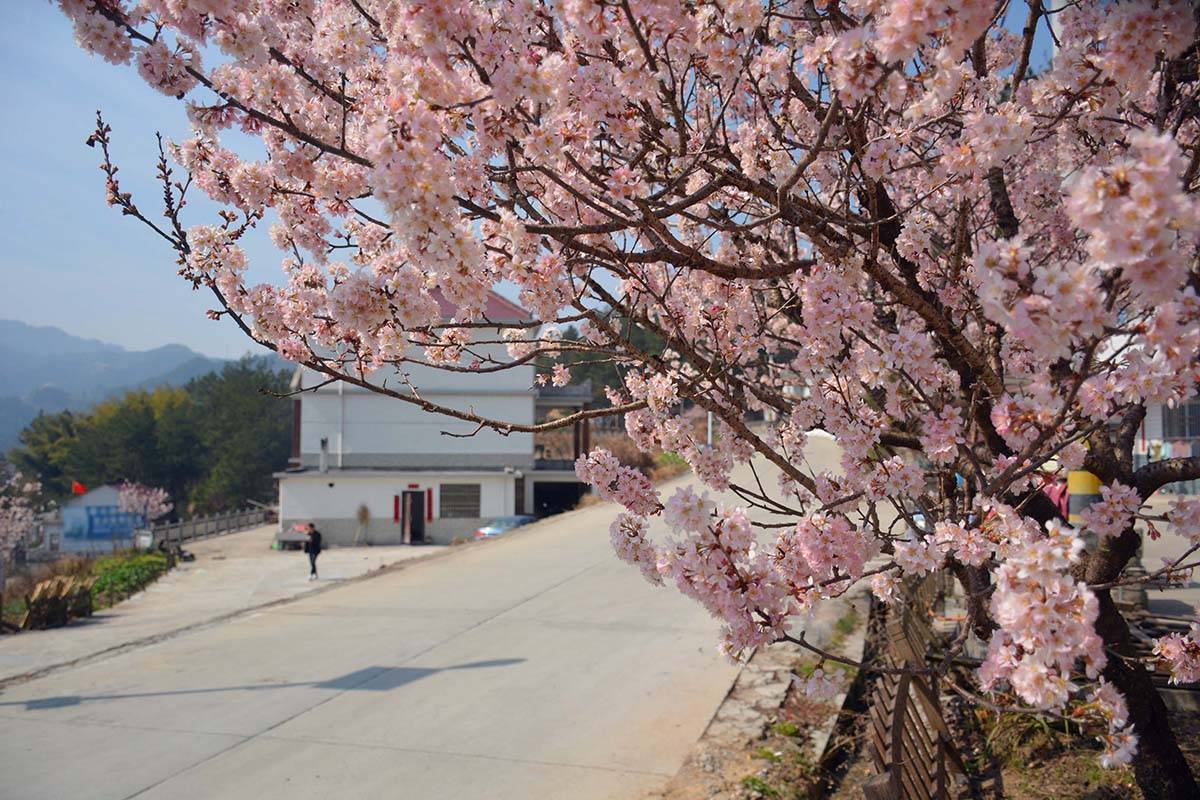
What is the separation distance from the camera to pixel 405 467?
3180 centimetres

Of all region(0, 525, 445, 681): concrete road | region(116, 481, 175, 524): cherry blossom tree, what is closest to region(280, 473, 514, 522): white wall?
region(0, 525, 445, 681): concrete road

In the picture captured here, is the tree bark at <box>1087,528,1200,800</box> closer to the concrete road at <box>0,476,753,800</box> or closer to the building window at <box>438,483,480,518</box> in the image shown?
the concrete road at <box>0,476,753,800</box>

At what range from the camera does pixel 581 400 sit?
117ft

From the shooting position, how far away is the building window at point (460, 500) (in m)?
31.8

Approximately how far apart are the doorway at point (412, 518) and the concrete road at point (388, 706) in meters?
21.5

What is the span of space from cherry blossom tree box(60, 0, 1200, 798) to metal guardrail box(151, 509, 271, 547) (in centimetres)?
3113

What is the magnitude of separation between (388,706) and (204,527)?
117ft

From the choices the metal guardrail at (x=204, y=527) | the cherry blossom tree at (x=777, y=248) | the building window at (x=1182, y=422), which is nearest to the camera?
the cherry blossom tree at (x=777, y=248)

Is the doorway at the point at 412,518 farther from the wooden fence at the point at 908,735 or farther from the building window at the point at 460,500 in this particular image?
the wooden fence at the point at 908,735

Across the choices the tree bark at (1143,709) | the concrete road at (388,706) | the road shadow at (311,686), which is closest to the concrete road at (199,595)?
the concrete road at (388,706)

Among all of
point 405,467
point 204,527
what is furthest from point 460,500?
point 204,527

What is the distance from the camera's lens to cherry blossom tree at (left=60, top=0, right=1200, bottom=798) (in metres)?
1.78

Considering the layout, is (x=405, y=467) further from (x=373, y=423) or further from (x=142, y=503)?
(x=142, y=503)

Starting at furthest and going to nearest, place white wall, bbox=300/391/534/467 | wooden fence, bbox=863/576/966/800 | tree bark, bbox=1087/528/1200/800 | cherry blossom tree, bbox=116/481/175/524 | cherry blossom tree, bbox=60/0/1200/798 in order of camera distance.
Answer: cherry blossom tree, bbox=116/481/175/524, white wall, bbox=300/391/534/467, tree bark, bbox=1087/528/1200/800, wooden fence, bbox=863/576/966/800, cherry blossom tree, bbox=60/0/1200/798
